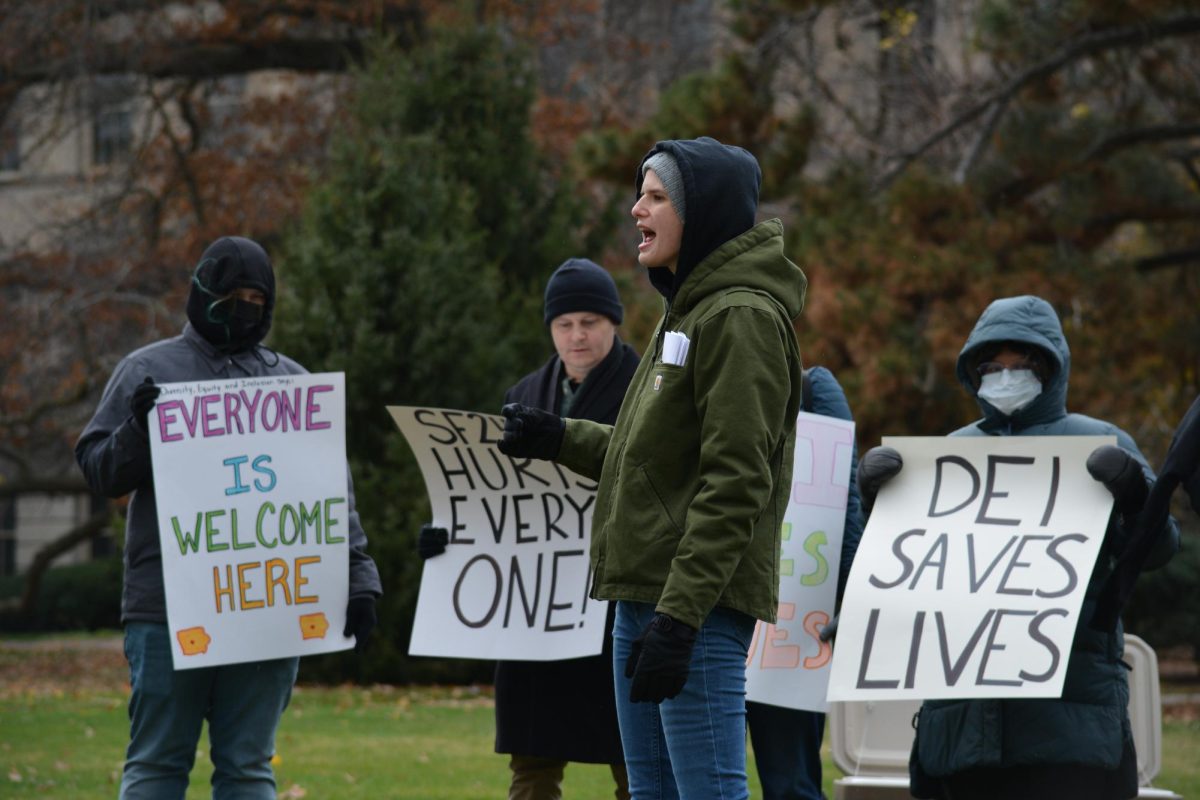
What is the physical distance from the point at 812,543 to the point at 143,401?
6.82 feet

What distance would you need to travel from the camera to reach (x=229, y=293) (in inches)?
196

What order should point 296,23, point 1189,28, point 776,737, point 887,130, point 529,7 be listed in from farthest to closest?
point 529,7 < point 296,23 < point 887,130 < point 1189,28 < point 776,737

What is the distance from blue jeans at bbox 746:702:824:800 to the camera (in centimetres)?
508

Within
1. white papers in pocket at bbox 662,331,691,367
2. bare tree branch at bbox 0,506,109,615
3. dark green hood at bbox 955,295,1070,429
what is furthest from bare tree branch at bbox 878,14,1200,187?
bare tree branch at bbox 0,506,109,615

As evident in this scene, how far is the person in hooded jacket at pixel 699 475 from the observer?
3.37 metres

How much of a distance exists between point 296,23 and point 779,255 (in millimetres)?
15915

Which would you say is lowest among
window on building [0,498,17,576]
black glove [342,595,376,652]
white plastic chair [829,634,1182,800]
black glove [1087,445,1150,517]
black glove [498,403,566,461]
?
window on building [0,498,17,576]

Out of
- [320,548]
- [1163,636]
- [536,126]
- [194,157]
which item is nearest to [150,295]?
[194,157]

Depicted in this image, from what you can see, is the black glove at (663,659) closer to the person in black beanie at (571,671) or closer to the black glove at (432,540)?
the person in black beanie at (571,671)

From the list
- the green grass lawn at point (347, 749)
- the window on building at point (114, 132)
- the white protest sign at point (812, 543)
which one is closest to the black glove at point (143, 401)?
the white protest sign at point (812, 543)

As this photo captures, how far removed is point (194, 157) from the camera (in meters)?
19.5

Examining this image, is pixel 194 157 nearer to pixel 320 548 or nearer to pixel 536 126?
pixel 536 126

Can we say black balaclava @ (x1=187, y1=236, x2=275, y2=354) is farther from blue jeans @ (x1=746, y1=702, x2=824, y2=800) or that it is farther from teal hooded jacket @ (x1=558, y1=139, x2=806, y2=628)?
blue jeans @ (x1=746, y1=702, x2=824, y2=800)

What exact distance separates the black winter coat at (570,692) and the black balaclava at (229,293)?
93 cm
